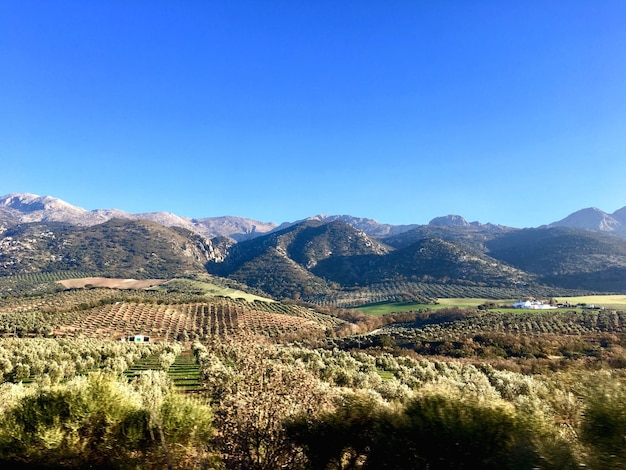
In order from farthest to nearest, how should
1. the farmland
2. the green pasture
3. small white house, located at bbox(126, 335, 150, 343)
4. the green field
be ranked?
the green field → the green pasture → small white house, located at bbox(126, 335, 150, 343) → the farmland

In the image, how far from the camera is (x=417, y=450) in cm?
1340

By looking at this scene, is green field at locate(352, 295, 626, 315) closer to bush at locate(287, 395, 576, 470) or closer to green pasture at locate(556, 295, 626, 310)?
green pasture at locate(556, 295, 626, 310)

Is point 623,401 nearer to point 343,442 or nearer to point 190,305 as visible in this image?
point 343,442

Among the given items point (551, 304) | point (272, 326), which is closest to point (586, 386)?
point (272, 326)

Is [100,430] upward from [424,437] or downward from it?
downward

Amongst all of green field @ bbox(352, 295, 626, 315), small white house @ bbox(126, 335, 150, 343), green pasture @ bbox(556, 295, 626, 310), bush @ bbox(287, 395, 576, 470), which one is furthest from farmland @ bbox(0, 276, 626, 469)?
green pasture @ bbox(556, 295, 626, 310)

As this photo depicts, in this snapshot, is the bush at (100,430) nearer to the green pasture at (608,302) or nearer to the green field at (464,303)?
the green field at (464,303)

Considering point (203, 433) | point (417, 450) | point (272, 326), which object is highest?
point (417, 450)

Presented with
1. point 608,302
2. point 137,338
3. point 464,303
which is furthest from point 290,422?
point 608,302

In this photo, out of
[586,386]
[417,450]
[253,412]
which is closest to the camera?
[586,386]

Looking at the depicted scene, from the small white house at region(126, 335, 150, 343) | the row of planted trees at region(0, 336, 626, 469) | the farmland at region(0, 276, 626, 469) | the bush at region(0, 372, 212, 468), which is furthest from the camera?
the small white house at region(126, 335, 150, 343)

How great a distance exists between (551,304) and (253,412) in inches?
7255

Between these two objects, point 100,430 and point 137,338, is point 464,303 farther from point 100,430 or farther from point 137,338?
point 100,430

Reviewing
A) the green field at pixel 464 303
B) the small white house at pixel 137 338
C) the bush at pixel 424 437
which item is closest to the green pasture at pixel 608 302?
the green field at pixel 464 303
